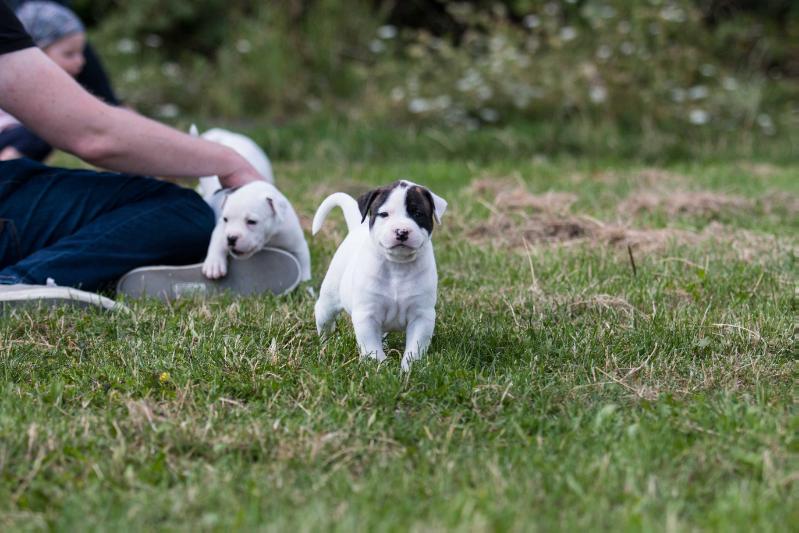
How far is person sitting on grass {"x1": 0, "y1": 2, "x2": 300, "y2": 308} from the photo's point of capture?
3717 millimetres

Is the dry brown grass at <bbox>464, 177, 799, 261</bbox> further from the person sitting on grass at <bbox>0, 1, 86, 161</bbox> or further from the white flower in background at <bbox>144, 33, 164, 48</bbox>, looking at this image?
the white flower in background at <bbox>144, 33, 164, 48</bbox>

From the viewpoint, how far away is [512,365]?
3.13 meters

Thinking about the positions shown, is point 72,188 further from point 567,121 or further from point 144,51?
point 144,51

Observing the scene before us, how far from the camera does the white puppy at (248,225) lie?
407cm

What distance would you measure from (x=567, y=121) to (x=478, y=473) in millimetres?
7257

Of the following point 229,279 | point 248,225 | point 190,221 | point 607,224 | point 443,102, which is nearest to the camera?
point 248,225

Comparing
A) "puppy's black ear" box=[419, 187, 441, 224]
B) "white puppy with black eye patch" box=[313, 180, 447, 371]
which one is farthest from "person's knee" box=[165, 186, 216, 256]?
"puppy's black ear" box=[419, 187, 441, 224]

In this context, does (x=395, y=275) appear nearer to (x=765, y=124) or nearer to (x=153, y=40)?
(x=765, y=124)

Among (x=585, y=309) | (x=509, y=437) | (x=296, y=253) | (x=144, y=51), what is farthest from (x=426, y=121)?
(x=509, y=437)

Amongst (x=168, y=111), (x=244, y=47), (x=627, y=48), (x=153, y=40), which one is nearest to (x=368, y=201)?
(x=168, y=111)

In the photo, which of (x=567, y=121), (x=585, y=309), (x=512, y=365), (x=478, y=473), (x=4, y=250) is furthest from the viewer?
(x=567, y=121)

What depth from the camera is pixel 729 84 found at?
9.62m

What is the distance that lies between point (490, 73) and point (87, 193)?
5917 millimetres

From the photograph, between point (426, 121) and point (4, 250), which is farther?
point (426, 121)
